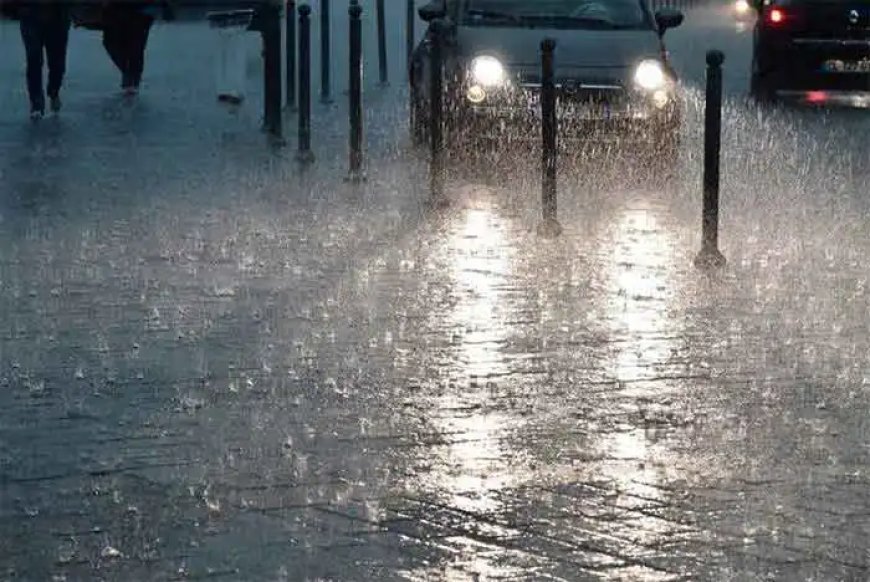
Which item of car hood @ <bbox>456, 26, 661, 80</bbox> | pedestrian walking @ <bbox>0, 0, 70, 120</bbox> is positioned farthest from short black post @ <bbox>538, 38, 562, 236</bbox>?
pedestrian walking @ <bbox>0, 0, 70, 120</bbox>

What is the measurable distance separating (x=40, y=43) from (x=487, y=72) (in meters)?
5.82

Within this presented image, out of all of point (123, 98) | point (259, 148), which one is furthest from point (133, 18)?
point (259, 148)

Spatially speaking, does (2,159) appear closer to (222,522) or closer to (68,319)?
(68,319)

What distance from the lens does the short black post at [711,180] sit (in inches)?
397

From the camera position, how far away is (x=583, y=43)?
1470 centimetres

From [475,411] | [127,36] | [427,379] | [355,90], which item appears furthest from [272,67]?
[475,411]

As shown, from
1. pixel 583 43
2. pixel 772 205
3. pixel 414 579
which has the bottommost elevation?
pixel 414 579

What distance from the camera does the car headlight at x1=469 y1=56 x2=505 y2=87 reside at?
14.2 metres

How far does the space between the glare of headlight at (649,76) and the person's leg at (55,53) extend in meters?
6.30

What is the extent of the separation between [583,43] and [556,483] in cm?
908

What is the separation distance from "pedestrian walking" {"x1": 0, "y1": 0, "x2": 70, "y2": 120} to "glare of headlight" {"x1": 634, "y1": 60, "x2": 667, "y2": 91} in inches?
244

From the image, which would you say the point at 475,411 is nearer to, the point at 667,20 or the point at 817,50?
the point at 667,20

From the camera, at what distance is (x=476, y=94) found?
14.2 m

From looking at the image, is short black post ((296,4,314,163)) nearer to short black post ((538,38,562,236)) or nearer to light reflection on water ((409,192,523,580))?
short black post ((538,38,562,236))
